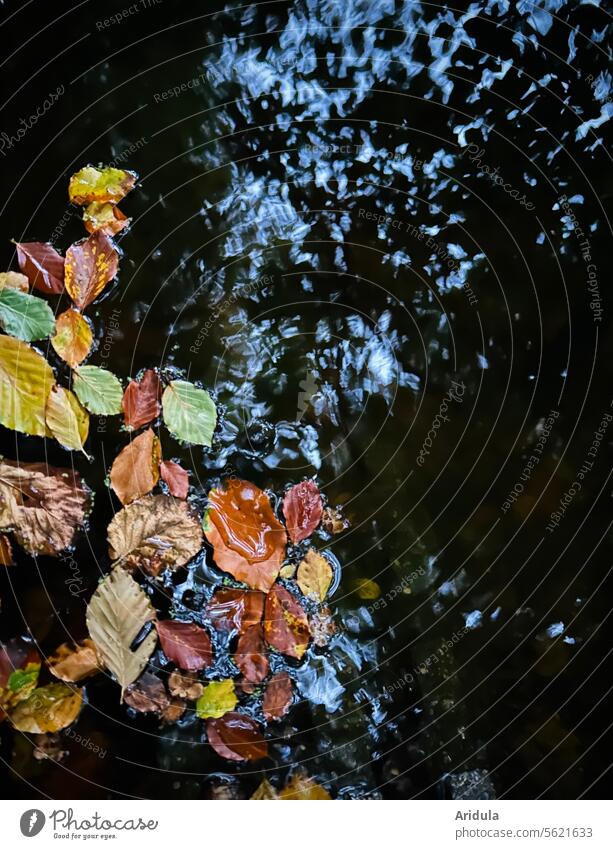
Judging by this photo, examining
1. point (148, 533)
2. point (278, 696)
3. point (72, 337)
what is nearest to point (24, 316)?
point (72, 337)

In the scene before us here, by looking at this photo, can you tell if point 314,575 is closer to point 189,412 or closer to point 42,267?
point 189,412

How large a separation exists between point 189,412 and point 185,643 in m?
0.13

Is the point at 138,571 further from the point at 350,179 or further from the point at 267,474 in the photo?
the point at 350,179

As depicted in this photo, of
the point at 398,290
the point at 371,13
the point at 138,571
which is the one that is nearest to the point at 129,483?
the point at 138,571

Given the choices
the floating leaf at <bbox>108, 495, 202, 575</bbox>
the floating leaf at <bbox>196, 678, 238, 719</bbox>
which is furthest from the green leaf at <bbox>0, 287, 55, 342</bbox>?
the floating leaf at <bbox>196, 678, 238, 719</bbox>

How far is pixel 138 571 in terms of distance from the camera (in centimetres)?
33

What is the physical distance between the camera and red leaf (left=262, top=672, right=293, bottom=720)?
0.33m

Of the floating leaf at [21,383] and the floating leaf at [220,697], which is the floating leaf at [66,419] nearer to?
the floating leaf at [21,383]

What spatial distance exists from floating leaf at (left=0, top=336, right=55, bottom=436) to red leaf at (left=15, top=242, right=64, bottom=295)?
3 cm

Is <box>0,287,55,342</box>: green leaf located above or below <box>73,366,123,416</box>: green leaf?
above

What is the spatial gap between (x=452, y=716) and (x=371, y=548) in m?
0.11

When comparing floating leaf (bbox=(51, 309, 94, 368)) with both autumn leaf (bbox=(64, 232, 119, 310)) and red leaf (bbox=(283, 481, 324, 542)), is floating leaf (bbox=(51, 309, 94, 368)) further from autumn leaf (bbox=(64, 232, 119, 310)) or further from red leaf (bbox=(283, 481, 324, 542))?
red leaf (bbox=(283, 481, 324, 542))

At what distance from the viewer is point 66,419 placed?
327mm

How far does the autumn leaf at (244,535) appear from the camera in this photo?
0.33 m
